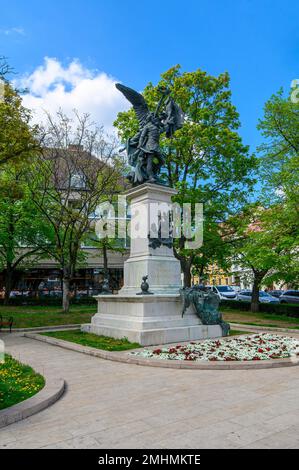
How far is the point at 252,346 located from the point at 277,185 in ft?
42.4

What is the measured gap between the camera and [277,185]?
21.6 m

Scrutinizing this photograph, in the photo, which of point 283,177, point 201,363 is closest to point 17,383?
point 201,363

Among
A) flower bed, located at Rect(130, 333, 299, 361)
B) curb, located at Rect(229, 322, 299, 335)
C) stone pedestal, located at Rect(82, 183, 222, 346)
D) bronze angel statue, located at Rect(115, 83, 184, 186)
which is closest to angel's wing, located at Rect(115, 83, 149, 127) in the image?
bronze angel statue, located at Rect(115, 83, 184, 186)

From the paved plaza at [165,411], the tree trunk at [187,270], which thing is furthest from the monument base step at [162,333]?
the tree trunk at [187,270]

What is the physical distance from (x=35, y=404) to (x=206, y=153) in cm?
2093

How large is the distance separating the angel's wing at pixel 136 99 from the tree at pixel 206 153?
7.70 metres

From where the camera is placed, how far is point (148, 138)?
15102 mm

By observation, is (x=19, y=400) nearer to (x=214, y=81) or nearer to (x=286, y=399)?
(x=286, y=399)

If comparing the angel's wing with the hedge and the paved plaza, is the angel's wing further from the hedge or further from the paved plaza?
the hedge

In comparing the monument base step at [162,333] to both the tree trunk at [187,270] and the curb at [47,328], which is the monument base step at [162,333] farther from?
the tree trunk at [187,270]

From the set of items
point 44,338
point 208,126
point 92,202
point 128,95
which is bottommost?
point 44,338

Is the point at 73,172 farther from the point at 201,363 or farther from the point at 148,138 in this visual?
the point at 201,363
